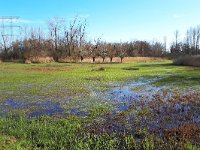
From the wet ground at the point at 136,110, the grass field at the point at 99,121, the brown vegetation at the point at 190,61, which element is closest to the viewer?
the grass field at the point at 99,121

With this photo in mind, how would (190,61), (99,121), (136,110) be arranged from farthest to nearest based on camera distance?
(190,61) < (136,110) < (99,121)

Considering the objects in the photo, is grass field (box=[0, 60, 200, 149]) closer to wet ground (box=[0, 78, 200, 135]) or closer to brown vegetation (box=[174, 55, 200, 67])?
wet ground (box=[0, 78, 200, 135])

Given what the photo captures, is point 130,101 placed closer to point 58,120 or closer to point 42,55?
point 58,120

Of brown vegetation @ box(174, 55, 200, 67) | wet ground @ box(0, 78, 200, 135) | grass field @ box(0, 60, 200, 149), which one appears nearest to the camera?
grass field @ box(0, 60, 200, 149)

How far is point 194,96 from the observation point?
20.5 meters

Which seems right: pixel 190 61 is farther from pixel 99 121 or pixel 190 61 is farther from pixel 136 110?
pixel 99 121

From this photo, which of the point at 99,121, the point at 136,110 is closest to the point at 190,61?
the point at 136,110

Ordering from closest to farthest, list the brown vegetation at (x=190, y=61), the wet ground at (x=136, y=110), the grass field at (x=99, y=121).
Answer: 1. the grass field at (x=99, y=121)
2. the wet ground at (x=136, y=110)
3. the brown vegetation at (x=190, y=61)

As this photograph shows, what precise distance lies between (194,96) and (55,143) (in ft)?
39.6

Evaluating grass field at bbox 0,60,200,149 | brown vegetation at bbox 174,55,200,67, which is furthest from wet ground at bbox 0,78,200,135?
brown vegetation at bbox 174,55,200,67

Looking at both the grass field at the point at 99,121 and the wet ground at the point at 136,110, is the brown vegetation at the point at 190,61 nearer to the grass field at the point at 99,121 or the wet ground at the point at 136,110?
the grass field at the point at 99,121

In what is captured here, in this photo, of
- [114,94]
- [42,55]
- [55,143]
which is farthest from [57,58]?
[55,143]

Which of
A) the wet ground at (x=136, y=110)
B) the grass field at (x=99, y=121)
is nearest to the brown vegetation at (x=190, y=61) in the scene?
the grass field at (x=99, y=121)

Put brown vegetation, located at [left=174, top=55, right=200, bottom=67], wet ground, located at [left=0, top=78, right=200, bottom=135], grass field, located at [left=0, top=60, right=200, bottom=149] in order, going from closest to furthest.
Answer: grass field, located at [left=0, top=60, right=200, bottom=149]
wet ground, located at [left=0, top=78, right=200, bottom=135]
brown vegetation, located at [left=174, top=55, right=200, bottom=67]
